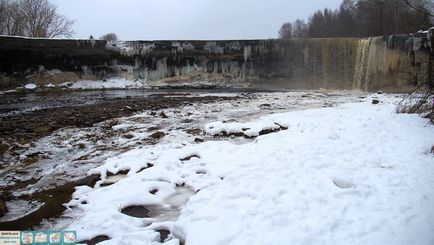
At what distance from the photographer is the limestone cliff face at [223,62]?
72.8ft

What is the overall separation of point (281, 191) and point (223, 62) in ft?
76.5

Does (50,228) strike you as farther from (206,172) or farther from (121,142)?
(121,142)

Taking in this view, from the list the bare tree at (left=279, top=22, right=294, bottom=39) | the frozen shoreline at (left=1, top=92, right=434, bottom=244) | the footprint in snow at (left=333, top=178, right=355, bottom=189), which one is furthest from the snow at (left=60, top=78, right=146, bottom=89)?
the bare tree at (left=279, top=22, right=294, bottom=39)

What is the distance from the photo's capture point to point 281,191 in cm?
435

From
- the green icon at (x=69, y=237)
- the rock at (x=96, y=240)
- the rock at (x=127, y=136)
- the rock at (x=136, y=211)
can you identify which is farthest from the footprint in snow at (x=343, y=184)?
the rock at (x=127, y=136)

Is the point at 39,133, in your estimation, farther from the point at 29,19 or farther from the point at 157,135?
the point at 29,19

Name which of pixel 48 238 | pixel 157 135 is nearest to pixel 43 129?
pixel 157 135

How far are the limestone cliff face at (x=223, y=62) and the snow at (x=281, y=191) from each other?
1646cm

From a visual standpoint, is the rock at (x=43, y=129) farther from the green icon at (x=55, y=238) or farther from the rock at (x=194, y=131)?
the green icon at (x=55, y=238)

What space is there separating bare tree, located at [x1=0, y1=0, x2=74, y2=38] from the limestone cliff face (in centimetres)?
1197

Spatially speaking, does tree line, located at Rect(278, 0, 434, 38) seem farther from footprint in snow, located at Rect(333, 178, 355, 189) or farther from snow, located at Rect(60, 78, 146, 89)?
footprint in snow, located at Rect(333, 178, 355, 189)

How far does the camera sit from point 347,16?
53.4 metres

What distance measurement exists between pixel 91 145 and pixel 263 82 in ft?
66.3

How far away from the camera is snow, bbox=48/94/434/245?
3465mm
